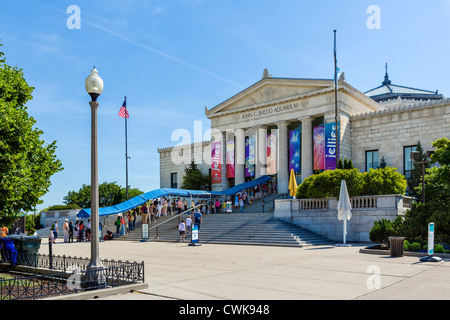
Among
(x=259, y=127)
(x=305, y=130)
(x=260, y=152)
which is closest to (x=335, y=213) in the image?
(x=305, y=130)

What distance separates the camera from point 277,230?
987 inches

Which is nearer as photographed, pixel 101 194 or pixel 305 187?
pixel 305 187

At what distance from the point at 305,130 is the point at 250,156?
24.4 feet

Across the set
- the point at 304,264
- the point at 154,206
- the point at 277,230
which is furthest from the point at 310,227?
the point at 154,206

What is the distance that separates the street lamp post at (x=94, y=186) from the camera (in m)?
9.37

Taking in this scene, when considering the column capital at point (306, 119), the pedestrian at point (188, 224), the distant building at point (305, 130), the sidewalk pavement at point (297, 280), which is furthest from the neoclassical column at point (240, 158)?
the sidewalk pavement at point (297, 280)

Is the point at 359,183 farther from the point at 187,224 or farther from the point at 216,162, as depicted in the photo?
the point at 216,162

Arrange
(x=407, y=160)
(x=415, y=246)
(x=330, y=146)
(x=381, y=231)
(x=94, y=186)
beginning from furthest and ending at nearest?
(x=330, y=146)
(x=407, y=160)
(x=381, y=231)
(x=415, y=246)
(x=94, y=186)

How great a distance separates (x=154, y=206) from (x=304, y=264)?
2636 cm

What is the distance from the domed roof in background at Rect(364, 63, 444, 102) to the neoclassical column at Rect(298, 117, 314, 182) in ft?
130

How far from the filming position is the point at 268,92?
151 feet
